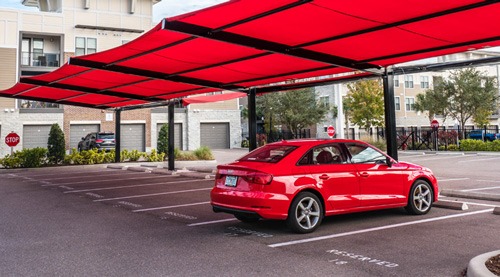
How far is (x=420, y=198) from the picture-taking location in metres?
8.70

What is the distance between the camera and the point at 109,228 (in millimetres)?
7941

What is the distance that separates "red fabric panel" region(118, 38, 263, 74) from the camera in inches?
392

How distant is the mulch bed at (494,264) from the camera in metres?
4.52

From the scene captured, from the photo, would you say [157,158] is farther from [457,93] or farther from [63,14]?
[457,93]

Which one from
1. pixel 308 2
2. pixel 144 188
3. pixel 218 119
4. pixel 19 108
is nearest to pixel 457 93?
pixel 218 119

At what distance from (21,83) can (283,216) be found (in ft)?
41.1

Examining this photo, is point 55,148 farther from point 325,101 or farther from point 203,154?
point 325,101

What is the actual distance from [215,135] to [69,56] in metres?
17.3

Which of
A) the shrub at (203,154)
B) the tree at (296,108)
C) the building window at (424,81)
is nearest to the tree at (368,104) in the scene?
the tree at (296,108)

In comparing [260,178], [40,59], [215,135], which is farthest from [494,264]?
[40,59]

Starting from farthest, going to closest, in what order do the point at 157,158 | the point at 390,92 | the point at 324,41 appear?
1. the point at 157,158
2. the point at 390,92
3. the point at 324,41

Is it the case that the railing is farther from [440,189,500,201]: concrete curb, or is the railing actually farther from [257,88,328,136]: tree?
[440,189,500,201]: concrete curb

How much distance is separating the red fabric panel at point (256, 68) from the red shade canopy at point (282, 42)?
0.03 metres

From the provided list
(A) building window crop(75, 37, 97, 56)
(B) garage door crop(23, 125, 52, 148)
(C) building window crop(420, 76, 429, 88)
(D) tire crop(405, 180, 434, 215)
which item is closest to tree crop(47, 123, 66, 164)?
(B) garage door crop(23, 125, 52, 148)
